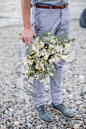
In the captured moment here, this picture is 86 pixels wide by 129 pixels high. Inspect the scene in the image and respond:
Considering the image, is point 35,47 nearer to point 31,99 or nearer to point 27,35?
point 27,35

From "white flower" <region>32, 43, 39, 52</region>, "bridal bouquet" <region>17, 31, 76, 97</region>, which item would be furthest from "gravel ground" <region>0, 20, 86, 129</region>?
"white flower" <region>32, 43, 39, 52</region>

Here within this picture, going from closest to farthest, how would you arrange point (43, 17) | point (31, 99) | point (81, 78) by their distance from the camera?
point (43, 17)
point (31, 99)
point (81, 78)

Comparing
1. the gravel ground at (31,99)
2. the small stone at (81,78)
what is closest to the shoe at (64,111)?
the gravel ground at (31,99)

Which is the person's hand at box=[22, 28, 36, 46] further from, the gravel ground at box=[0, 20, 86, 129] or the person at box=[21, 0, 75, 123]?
the gravel ground at box=[0, 20, 86, 129]

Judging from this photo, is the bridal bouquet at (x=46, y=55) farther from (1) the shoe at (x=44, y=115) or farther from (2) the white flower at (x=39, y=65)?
(1) the shoe at (x=44, y=115)

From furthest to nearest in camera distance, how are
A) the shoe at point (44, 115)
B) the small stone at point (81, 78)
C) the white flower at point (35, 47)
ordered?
the small stone at point (81, 78), the shoe at point (44, 115), the white flower at point (35, 47)

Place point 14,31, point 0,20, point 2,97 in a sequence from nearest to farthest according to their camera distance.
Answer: point 2,97
point 14,31
point 0,20

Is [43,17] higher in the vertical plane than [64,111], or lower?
higher

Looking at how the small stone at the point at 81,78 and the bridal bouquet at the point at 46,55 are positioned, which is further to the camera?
the small stone at the point at 81,78

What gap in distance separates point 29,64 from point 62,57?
309mm

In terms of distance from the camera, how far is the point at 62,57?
1271mm

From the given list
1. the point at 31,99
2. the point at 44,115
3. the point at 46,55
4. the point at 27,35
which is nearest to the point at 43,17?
the point at 27,35

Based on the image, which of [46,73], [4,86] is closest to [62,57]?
[46,73]

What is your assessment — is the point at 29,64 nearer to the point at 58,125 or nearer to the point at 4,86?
the point at 58,125
